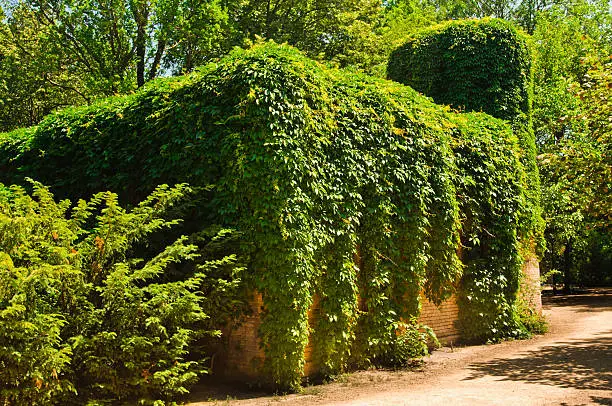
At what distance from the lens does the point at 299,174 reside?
331 inches

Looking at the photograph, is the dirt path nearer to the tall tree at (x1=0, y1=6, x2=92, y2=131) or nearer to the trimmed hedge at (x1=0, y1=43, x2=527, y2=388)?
the trimmed hedge at (x1=0, y1=43, x2=527, y2=388)

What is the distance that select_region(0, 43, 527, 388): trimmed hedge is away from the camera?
26.5 ft

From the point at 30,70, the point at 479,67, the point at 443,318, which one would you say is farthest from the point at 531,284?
the point at 30,70

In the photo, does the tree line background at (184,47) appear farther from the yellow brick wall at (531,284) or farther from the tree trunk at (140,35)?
the yellow brick wall at (531,284)

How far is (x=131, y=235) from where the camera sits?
7367mm

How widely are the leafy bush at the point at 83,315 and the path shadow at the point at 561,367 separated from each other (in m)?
5.16

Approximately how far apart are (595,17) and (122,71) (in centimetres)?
2730

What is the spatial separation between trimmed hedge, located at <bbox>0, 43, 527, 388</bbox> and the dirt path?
0.60 meters

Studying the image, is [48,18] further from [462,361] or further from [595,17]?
[595,17]

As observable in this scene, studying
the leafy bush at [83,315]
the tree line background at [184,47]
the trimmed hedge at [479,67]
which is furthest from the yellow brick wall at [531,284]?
the leafy bush at [83,315]

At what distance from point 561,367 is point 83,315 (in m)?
8.00

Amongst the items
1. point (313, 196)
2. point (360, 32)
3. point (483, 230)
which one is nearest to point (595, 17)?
point (360, 32)

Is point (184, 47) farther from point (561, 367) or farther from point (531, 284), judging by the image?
point (561, 367)

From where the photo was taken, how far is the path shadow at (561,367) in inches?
334
